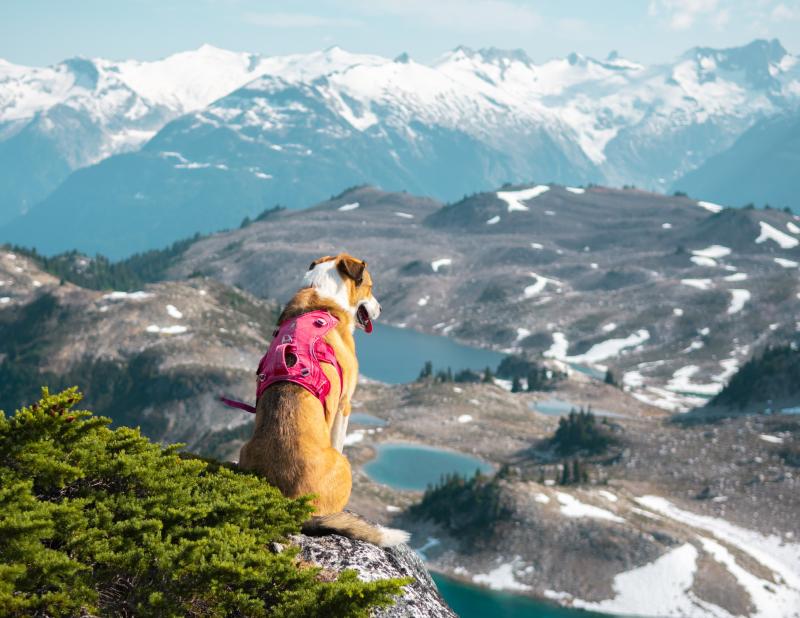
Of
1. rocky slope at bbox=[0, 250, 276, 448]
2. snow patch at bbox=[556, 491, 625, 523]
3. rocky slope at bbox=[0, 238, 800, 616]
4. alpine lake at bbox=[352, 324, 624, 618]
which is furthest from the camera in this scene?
rocky slope at bbox=[0, 250, 276, 448]

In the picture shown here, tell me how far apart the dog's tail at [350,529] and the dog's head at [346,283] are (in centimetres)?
409

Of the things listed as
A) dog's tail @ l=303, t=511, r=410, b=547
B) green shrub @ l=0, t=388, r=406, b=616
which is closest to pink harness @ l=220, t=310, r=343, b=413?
dog's tail @ l=303, t=511, r=410, b=547

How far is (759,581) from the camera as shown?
97.7 meters

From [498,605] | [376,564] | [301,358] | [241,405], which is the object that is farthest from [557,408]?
[376,564]

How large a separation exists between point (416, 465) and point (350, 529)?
12791cm

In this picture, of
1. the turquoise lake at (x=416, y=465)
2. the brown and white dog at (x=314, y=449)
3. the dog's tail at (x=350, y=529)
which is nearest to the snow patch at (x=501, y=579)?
the turquoise lake at (x=416, y=465)

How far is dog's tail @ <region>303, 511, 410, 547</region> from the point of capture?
1163 centimetres

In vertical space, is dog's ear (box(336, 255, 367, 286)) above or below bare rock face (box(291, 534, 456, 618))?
above

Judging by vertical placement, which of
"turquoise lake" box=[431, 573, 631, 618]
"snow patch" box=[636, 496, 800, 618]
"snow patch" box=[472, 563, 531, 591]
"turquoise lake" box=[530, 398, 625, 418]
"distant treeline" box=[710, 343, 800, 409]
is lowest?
"turquoise lake" box=[431, 573, 631, 618]

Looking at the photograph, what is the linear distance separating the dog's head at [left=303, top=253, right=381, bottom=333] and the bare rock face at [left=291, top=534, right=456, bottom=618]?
4431mm

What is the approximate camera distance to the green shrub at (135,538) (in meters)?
8.65

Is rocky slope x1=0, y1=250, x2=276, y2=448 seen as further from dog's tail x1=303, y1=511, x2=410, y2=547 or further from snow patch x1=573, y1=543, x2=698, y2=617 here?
dog's tail x1=303, y1=511, x2=410, y2=547

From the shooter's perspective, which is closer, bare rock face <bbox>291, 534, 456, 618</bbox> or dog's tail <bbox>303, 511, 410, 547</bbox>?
bare rock face <bbox>291, 534, 456, 618</bbox>

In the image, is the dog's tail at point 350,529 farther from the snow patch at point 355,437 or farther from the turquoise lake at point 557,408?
the turquoise lake at point 557,408
